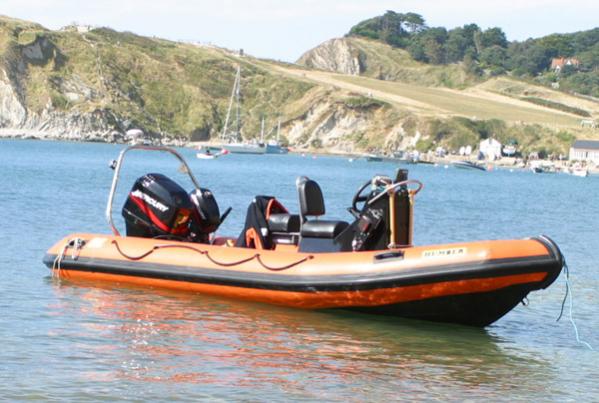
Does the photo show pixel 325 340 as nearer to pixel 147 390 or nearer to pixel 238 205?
pixel 147 390

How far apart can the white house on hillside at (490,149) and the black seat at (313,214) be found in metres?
117

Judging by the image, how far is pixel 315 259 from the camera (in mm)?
11891

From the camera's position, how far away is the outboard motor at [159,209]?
531 inches

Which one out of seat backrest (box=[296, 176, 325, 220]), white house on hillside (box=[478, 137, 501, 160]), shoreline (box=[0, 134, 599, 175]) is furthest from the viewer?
white house on hillside (box=[478, 137, 501, 160])

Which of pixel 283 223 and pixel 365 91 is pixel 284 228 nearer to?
pixel 283 223

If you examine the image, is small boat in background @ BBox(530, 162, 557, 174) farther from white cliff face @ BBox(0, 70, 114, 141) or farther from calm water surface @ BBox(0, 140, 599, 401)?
calm water surface @ BBox(0, 140, 599, 401)

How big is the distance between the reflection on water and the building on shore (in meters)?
121

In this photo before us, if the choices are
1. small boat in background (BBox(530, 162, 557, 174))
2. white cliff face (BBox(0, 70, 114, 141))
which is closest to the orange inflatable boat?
small boat in background (BBox(530, 162, 557, 174))

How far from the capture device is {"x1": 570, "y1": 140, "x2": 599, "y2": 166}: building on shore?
12962 centimetres

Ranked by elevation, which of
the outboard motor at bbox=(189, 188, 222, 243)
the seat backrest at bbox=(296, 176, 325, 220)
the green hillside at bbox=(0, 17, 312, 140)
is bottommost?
the outboard motor at bbox=(189, 188, 222, 243)

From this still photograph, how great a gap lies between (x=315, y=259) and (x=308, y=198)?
914 millimetres

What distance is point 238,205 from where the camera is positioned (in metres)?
32.6

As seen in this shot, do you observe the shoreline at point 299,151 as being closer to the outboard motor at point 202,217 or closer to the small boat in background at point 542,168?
the small boat in background at point 542,168

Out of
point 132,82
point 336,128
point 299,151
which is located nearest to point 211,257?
point 299,151
